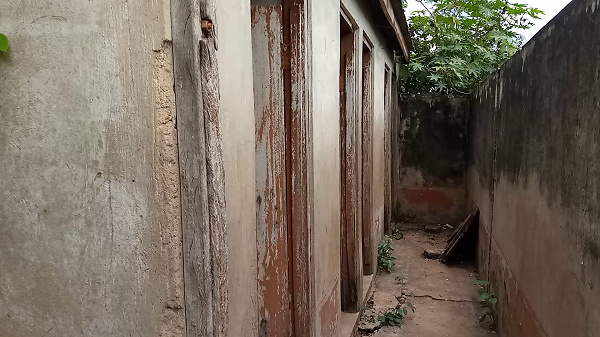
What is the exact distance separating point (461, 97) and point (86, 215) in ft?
27.8

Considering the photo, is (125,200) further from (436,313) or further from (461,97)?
(461,97)

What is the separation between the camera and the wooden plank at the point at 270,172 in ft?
8.00

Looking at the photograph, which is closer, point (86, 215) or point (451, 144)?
point (86, 215)

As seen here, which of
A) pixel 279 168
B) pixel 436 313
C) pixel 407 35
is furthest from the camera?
pixel 407 35

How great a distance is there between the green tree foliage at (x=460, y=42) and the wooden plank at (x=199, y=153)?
843 centimetres

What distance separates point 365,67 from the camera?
5293 millimetres

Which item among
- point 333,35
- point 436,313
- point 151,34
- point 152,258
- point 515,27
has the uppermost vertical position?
point 515,27

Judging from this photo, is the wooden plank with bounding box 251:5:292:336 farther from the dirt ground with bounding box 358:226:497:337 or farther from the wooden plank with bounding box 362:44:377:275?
the wooden plank with bounding box 362:44:377:275

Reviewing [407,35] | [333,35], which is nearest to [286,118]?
[333,35]

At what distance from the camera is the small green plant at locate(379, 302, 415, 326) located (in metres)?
4.72

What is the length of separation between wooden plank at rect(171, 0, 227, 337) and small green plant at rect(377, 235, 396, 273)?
18.1ft

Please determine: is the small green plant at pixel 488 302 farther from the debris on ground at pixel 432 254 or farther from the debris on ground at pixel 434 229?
the debris on ground at pixel 434 229

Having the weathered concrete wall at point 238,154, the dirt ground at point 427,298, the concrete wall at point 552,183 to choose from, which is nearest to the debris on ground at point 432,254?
the dirt ground at point 427,298

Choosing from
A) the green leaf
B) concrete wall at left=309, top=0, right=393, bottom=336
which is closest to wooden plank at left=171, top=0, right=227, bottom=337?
the green leaf
